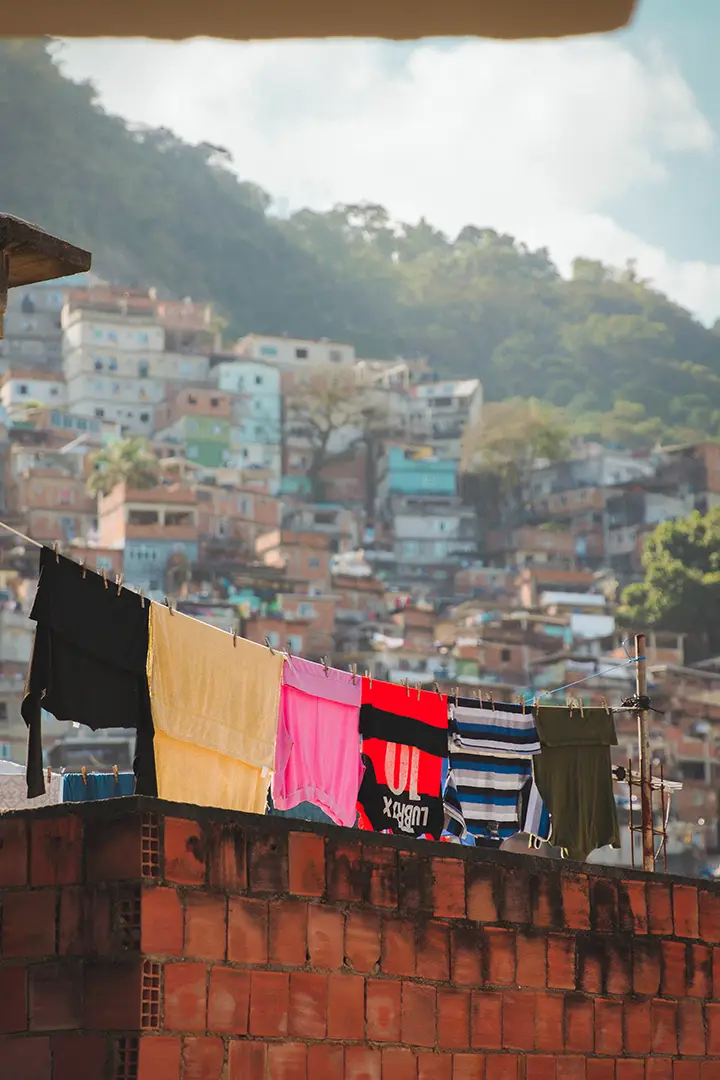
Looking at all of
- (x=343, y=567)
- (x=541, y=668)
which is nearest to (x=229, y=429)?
(x=343, y=567)

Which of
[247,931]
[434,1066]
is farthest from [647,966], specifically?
[247,931]

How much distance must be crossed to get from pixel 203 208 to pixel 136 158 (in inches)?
226

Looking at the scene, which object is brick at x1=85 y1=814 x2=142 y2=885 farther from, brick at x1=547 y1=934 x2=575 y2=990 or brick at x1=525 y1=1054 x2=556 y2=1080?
brick at x1=547 y1=934 x2=575 y2=990

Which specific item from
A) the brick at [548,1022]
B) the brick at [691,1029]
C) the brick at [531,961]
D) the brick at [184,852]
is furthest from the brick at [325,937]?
the brick at [691,1029]

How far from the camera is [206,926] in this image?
4.16m

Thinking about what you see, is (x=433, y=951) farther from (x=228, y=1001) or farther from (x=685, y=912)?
(x=685, y=912)

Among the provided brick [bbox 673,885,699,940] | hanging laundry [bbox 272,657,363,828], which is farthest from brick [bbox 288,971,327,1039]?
hanging laundry [bbox 272,657,363,828]

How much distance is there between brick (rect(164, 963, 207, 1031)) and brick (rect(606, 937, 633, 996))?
189 cm

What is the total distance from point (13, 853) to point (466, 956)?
146 centimetres

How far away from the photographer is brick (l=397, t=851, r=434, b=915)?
4.80m

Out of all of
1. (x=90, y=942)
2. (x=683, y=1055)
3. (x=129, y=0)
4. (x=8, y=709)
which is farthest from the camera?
(x=8, y=709)

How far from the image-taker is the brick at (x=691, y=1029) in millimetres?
5789

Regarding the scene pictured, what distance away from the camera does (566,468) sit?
3974 inches

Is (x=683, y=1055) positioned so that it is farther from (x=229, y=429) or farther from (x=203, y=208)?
(x=203, y=208)
